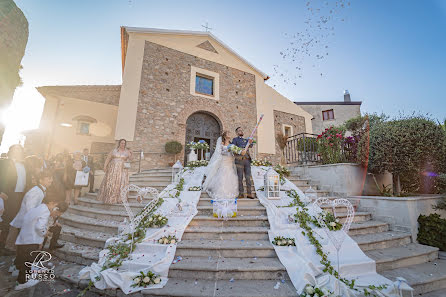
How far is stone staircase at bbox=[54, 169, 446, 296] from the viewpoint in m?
2.39

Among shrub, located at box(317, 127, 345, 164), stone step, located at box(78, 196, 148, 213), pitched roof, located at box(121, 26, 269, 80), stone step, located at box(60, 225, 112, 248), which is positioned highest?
pitched roof, located at box(121, 26, 269, 80)

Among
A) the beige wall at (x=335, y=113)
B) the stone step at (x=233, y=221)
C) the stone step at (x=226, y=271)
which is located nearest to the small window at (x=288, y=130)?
the beige wall at (x=335, y=113)

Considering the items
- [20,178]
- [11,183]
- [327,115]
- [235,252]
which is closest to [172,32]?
[20,178]

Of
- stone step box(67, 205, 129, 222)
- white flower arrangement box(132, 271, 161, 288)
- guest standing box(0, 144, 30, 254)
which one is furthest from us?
stone step box(67, 205, 129, 222)

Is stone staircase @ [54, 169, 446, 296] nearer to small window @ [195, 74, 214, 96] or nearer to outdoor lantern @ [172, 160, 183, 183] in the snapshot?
outdoor lantern @ [172, 160, 183, 183]

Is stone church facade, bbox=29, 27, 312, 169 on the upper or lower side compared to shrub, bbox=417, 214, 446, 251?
upper

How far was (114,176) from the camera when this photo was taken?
198 inches

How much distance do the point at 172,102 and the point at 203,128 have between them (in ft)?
7.37

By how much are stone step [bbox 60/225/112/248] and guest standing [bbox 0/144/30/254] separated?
756mm

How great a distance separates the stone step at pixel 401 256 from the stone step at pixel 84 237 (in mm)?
4618

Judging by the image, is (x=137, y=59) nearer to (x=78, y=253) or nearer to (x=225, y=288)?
(x=78, y=253)

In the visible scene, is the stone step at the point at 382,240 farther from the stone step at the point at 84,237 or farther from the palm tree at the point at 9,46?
the palm tree at the point at 9,46

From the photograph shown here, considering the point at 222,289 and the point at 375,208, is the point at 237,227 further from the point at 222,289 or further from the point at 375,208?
the point at 375,208

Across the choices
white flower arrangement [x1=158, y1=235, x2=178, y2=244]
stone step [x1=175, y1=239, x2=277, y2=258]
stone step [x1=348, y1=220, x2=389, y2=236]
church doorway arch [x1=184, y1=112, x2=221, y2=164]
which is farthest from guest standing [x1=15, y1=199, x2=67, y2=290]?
church doorway arch [x1=184, y1=112, x2=221, y2=164]
